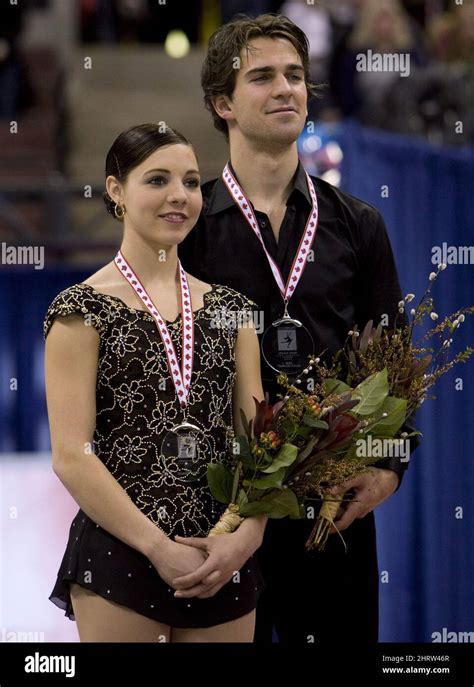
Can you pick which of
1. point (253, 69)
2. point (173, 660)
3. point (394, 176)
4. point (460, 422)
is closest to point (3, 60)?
point (394, 176)

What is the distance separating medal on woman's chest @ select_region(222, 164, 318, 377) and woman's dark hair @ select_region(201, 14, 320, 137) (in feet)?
1.10

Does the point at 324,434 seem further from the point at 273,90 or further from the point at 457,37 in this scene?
the point at 457,37

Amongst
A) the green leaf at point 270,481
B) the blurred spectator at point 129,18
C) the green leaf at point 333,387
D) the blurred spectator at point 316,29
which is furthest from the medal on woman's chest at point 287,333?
the blurred spectator at point 129,18

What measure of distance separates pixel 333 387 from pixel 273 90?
31.8 inches

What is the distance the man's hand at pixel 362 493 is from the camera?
12.6ft

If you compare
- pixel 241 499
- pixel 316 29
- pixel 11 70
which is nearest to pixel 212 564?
pixel 241 499

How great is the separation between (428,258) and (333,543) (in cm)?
193

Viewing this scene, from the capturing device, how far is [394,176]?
6176 mm

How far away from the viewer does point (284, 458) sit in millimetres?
3531

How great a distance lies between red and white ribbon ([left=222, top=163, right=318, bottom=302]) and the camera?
3.93 meters

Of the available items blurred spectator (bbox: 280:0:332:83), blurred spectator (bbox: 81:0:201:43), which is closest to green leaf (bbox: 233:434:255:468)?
blurred spectator (bbox: 280:0:332:83)

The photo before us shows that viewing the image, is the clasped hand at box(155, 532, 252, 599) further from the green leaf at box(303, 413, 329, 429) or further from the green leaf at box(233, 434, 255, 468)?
the green leaf at box(303, 413, 329, 429)

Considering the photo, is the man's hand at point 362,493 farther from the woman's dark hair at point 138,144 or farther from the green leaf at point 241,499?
the woman's dark hair at point 138,144

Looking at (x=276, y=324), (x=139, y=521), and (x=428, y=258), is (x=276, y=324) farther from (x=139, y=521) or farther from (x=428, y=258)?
(x=428, y=258)
